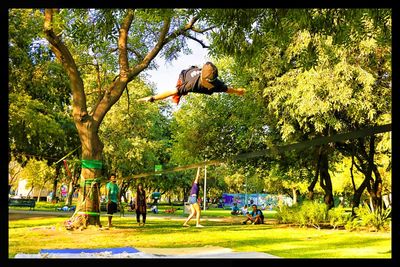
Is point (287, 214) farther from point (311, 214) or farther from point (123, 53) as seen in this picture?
point (123, 53)

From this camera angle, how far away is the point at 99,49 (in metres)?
13.5

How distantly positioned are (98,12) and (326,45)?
6945 millimetres

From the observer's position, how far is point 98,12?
10695 millimetres

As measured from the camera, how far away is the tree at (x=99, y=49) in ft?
36.1

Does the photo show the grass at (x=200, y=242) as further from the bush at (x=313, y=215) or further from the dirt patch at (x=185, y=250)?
the bush at (x=313, y=215)

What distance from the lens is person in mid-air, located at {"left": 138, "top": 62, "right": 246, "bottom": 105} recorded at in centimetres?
625

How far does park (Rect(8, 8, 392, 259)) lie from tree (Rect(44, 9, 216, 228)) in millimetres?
42

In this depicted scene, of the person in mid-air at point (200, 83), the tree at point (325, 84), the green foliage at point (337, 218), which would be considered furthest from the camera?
the green foliage at point (337, 218)

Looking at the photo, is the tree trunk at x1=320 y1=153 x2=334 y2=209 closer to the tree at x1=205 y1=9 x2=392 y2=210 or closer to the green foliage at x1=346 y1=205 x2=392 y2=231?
the tree at x1=205 y1=9 x2=392 y2=210

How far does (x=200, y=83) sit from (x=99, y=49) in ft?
25.5

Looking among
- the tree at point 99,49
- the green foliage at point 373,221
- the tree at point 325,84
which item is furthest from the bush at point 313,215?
the tree at point 99,49

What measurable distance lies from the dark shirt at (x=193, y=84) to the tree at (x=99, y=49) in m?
3.14

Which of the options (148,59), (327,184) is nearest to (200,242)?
(148,59)
